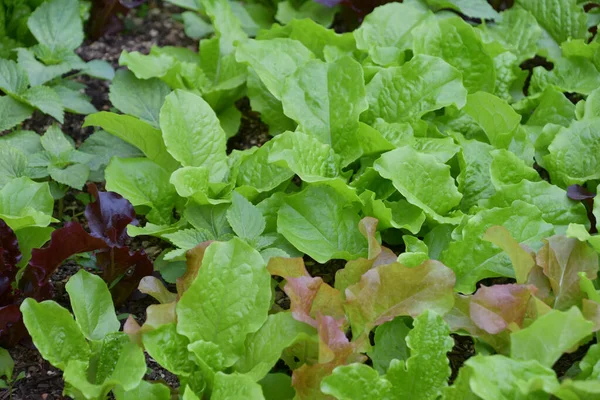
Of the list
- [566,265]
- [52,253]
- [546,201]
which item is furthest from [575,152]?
[52,253]

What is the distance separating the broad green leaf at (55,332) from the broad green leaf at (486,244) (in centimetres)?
87

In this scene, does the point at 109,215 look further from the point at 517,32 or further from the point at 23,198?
the point at 517,32

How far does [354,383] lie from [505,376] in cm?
29

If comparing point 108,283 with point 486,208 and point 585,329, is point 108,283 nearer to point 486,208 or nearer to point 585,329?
point 486,208

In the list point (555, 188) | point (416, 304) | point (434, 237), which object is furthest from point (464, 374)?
point (555, 188)

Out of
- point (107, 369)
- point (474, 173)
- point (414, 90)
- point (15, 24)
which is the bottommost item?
point (107, 369)

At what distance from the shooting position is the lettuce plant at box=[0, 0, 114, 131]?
2.30 meters

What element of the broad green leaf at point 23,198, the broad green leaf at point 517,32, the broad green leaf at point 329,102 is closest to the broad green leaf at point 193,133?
the broad green leaf at point 329,102

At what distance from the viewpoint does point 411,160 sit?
6.28ft

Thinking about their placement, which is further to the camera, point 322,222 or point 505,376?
point 322,222

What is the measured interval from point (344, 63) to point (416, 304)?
81cm

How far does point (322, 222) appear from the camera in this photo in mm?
1908

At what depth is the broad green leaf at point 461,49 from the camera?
235 centimetres

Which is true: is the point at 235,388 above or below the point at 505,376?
below
